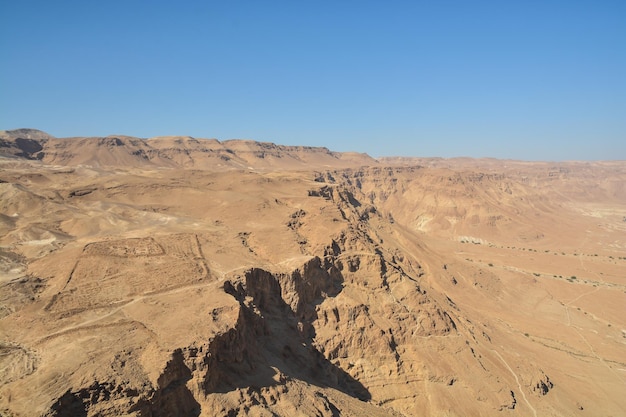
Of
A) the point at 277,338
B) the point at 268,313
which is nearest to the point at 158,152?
the point at 268,313

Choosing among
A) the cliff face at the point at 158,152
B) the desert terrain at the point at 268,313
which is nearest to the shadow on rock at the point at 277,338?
the desert terrain at the point at 268,313

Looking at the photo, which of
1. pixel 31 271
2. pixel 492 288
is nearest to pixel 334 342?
Answer: pixel 31 271

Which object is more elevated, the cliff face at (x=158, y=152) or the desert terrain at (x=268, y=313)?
the cliff face at (x=158, y=152)

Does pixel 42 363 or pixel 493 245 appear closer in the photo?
pixel 42 363

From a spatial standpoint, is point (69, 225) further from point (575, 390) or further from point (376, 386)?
point (575, 390)

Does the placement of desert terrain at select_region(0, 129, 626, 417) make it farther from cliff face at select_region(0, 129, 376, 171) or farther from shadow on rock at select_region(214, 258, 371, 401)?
cliff face at select_region(0, 129, 376, 171)

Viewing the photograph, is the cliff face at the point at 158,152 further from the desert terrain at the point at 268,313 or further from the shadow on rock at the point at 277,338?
the shadow on rock at the point at 277,338

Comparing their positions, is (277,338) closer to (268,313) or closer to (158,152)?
(268,313)

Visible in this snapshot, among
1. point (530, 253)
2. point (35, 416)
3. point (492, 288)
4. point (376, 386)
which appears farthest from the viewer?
point (530, 253)

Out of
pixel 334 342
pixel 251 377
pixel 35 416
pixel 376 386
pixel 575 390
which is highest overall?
pixel 35 416
